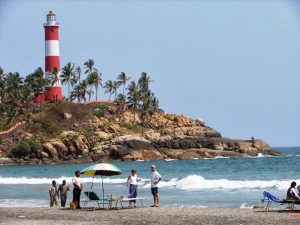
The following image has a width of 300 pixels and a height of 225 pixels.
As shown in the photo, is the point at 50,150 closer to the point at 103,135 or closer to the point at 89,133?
the point at 89,133

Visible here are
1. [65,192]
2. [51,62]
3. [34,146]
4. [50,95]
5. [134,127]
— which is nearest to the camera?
[65,192]

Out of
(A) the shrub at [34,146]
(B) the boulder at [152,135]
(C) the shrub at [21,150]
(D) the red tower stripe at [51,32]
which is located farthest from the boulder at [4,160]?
(B) the boulder at [152,135]

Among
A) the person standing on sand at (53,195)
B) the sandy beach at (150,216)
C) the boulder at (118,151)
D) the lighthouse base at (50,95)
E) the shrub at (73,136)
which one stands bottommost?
the sandy beach at (150,216)

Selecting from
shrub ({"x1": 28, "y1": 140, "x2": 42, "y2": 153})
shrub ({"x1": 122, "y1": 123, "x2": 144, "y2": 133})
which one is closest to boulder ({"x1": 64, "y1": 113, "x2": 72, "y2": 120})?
shrub ({"x1": 122, "y1": 123, "x2": 144, "y2": 133})

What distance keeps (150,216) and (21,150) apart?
7297cm

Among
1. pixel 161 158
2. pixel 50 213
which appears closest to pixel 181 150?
pixel 161 158

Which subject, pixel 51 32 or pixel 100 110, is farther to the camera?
pixel 100 110

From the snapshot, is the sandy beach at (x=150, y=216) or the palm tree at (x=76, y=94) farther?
the palm tree at (x=76, y=94)

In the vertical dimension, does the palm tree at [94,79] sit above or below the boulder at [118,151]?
above

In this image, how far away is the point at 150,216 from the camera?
68.0 ft

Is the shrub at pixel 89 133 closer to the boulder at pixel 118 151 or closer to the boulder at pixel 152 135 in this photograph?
the boulder at pixel 118 151

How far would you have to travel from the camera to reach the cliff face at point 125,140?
3632 inches

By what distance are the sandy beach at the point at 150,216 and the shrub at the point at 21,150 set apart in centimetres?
6808

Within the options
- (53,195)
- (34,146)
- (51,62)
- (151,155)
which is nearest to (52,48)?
(51,62)
